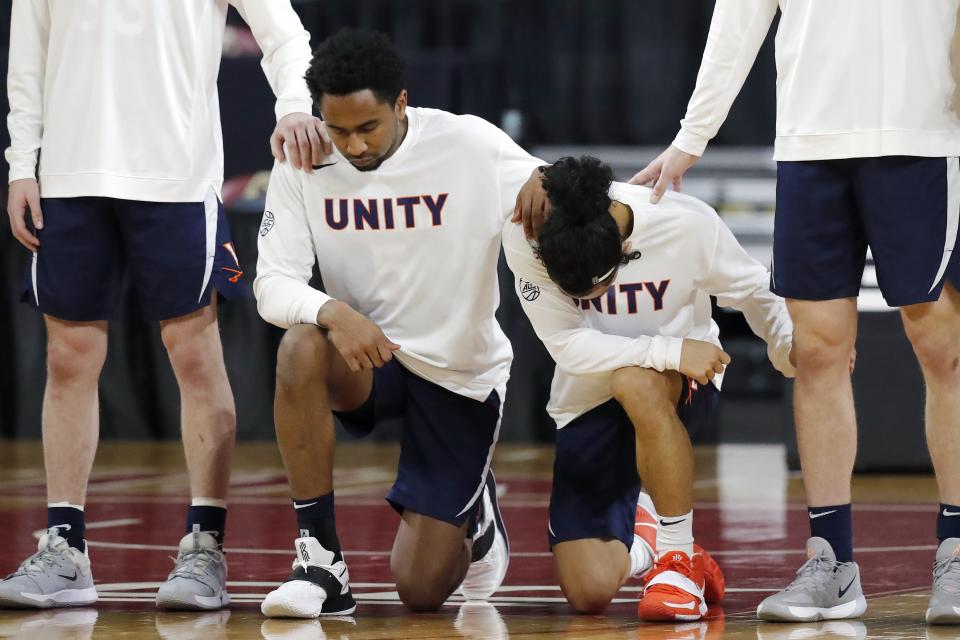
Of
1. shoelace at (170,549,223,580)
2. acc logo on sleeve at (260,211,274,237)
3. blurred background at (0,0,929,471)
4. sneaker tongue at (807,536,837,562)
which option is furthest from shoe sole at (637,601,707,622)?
blurred background at (0,0,929,471)

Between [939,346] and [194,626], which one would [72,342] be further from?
[939,346]

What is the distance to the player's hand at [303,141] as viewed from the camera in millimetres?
3178

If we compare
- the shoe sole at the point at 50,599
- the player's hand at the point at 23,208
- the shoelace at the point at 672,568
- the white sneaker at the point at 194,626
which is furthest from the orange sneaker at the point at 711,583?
the player's hand at the point at 23,208

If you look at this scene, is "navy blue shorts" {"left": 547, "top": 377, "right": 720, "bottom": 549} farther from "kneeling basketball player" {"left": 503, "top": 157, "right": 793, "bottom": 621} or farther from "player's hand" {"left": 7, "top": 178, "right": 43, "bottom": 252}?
"player's hand" {"left": 7, "top": 178, "right": 43, "bottom": 252}

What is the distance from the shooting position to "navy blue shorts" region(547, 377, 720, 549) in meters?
3.29

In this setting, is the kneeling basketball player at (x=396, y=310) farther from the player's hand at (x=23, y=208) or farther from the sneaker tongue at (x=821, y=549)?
the sneaker tongue at (x=821, y=549)

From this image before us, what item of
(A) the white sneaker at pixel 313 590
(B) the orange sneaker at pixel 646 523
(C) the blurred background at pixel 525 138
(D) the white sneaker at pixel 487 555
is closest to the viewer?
(A) the white sneaker at pixel 313 590

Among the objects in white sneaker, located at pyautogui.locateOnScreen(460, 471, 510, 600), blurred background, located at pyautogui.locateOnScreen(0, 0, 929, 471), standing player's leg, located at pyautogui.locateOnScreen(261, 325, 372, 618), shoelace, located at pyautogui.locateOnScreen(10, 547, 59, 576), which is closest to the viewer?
standing player's leg, located at pyautogui.locateOnScreen(261, 325, 372, 618)

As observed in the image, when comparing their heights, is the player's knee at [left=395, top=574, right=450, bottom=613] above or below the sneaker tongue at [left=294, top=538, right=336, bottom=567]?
below

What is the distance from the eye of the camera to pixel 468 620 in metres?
2.92

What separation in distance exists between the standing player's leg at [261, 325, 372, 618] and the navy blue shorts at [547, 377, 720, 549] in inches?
21.9

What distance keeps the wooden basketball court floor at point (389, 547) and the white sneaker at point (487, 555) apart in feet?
0.16

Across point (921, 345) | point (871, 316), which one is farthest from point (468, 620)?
point (871, 316)

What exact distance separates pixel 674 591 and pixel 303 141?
123 cm
